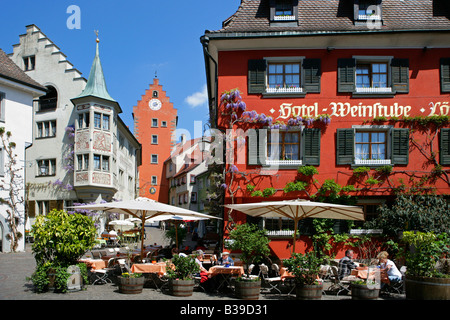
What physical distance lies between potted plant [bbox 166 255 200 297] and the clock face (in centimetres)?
5148

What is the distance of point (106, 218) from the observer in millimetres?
34312

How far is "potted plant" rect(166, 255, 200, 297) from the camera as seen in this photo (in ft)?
37.3

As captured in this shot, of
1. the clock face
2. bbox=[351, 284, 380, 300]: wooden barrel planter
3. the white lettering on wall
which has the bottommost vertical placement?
bbox=[351, 284, 380, 300]: wooden barrel planter

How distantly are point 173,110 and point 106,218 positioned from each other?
30304mm

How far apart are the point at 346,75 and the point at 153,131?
152ft

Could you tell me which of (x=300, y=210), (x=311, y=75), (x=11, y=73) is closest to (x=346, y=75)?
(x=311, y=75)

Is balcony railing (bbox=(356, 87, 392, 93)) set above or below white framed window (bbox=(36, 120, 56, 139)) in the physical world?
below

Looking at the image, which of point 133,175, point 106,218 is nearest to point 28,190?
point 106,218

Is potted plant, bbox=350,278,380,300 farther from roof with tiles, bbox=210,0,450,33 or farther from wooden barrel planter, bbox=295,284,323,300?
roof with tiles, bbox=210,0,450,33

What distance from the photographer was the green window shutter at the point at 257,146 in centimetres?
1784

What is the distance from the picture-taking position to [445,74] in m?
17.9

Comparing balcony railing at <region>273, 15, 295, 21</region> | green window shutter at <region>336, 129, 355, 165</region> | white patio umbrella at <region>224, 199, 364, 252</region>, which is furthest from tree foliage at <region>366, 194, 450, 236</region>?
balcony railing at <region>273, 15, 295, 21</region>

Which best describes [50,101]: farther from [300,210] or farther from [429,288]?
[429,288]

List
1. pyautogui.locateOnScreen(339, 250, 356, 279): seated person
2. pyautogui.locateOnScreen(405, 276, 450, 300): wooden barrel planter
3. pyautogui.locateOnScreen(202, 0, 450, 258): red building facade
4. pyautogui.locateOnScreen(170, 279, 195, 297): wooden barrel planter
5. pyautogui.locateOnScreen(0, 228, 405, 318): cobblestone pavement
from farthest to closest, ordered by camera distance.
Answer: pyautogui.locateOnScreen(202, 0, 450, 258): red building facade → pyautogui.locateOnScreen(339, 250, 356, 279): seated person → pyautogui.locateOnScreen(170, 279, 195, 297): wooden barrel planter → pyautogui.locateOnScreen(0, 228, 405, 318): cobblestone pavement → pyautogui.locateOnScreen(405, 276, 450, 300): wooden barrel planter
